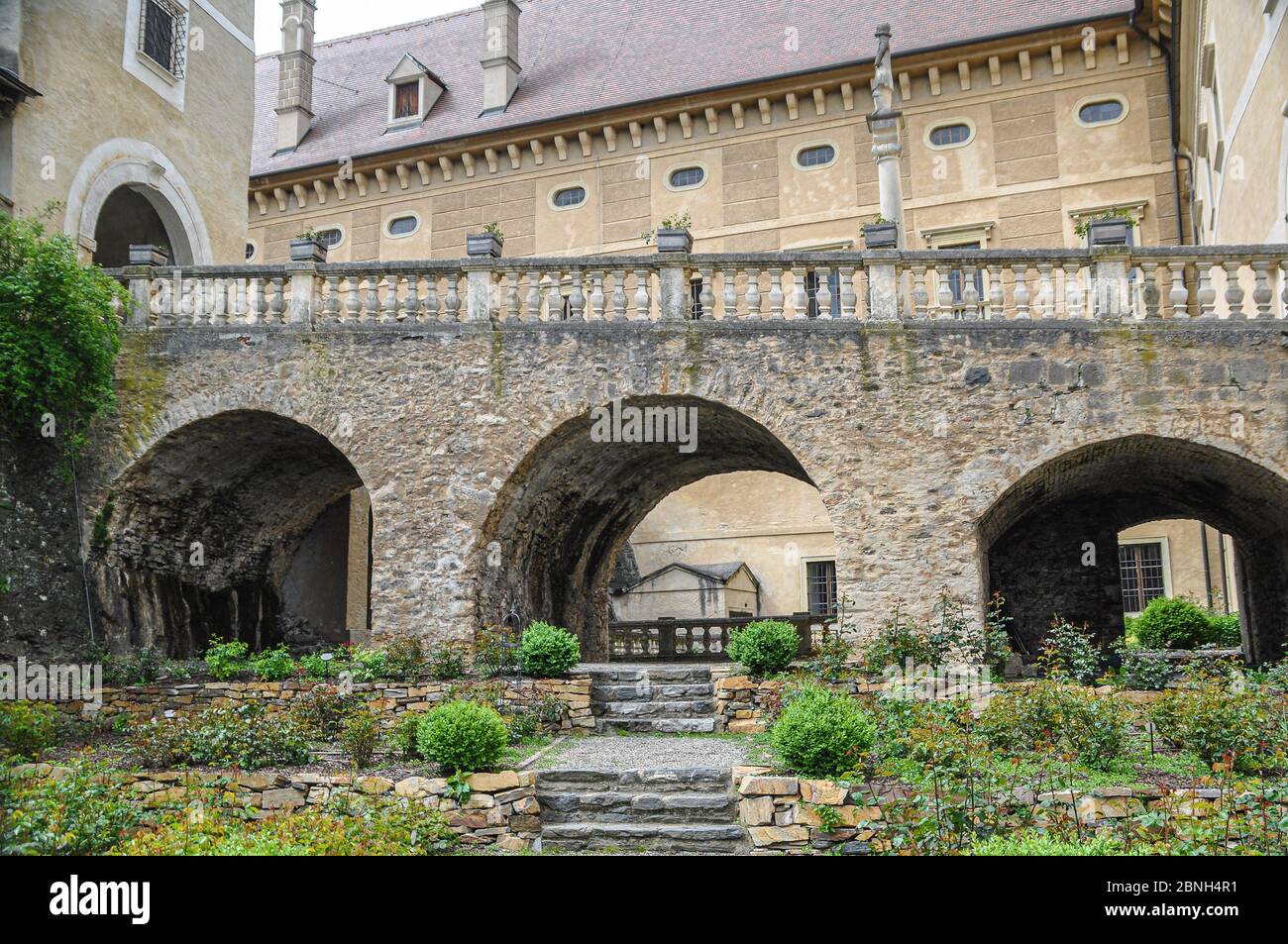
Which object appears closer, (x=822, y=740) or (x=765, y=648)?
(x=822, y=740)

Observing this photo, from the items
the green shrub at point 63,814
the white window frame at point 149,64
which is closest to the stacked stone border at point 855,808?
the green shrub at point 63,814

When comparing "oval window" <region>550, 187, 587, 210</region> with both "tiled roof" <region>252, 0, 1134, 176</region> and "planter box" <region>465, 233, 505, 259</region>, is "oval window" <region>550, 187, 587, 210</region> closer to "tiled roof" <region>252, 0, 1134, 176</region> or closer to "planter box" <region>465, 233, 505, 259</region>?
"tiled roof" <region>252, 0, 1134, 176</region>

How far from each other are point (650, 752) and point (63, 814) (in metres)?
5.31

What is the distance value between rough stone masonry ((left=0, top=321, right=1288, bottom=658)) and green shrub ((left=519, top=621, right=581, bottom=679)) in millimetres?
1077

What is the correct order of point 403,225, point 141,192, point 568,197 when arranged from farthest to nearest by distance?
point 403,225 → point 568,197 → point 141,192

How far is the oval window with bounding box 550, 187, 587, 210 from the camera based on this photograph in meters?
30.4

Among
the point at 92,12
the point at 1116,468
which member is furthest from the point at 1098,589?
the point at 92,12

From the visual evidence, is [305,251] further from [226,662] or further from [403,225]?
[403,225]

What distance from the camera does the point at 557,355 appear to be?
15.0 meters

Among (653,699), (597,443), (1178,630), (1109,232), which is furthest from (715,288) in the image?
(1178,630)

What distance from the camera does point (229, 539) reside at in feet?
57.7

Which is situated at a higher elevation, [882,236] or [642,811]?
[882,236]

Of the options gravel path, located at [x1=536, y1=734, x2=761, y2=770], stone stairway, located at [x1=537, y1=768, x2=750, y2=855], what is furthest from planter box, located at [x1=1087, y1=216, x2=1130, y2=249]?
stone stairway, located at [x1=537, y1=768, x2=750, y2=855]
